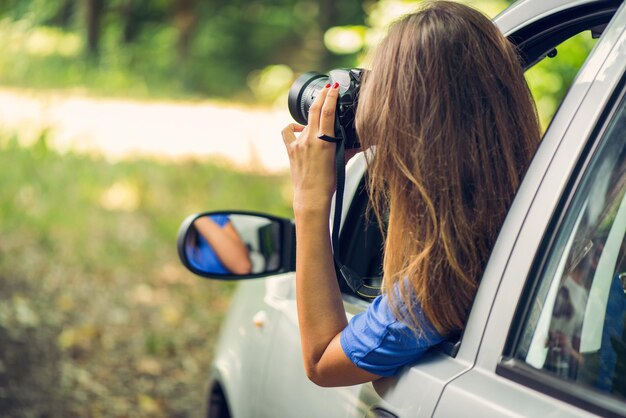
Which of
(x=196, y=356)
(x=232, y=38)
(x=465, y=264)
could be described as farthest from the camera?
(x=232, y=38)

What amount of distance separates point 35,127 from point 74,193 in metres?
1.27

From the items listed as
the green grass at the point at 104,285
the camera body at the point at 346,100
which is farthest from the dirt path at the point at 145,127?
the camera body at the point at 346,100

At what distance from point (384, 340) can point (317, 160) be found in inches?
14.6

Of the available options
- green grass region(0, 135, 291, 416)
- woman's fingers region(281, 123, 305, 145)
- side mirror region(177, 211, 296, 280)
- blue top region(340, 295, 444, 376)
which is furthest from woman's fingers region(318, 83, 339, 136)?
green grass region(0, 135, 291, 416)

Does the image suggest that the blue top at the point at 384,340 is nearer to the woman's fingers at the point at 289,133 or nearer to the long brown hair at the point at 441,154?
the long brown hair at the point at 441,154

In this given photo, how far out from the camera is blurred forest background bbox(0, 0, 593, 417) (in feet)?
15.2

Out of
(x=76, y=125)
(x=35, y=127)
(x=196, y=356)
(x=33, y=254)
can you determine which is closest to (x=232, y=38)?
(x=76, y=125)

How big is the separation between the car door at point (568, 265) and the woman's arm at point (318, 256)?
274 millimetres

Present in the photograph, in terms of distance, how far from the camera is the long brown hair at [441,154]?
1.49m

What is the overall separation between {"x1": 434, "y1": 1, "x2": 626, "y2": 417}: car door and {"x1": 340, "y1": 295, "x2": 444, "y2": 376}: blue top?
0.11 m

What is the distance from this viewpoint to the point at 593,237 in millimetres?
1356

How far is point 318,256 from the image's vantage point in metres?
1.58

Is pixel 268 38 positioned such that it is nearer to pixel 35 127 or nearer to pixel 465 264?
pixel 35 127

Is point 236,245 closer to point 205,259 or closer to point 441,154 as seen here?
point 205,259
